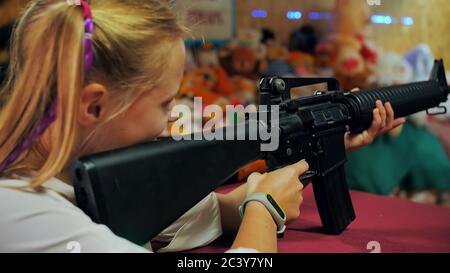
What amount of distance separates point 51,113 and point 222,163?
17cm

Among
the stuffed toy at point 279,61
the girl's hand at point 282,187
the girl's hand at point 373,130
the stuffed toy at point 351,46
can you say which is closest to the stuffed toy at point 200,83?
the stuffed toy at point 279,61

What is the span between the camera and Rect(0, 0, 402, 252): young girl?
1.33ft

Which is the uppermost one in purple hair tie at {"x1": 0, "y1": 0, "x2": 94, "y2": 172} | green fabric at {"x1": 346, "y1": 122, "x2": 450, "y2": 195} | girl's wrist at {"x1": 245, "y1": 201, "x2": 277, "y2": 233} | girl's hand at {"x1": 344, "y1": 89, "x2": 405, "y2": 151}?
purple hair tie at {"x1": 0, "y1": 0, "x2": 94, "y2": 172}

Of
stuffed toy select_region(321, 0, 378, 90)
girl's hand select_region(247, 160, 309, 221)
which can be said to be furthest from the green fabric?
girl's hand select_region(247, 160, 309, 221)

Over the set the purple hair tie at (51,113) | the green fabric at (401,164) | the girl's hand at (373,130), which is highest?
the purple hair tie at (51,113)

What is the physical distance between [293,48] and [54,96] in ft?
2.49

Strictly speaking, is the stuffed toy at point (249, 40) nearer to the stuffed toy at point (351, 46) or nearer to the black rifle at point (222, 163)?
the stuffed toy at point (351, 46)

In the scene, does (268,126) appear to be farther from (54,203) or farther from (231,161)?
(54,203)

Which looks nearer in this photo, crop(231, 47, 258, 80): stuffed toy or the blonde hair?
the blonde hair

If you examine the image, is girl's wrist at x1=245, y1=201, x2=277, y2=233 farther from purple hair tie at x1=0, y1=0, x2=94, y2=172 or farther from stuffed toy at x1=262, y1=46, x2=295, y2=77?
stuffed toy at x1=262, y1=46, x2=295, y2=77

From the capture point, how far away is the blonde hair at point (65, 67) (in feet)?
1.44

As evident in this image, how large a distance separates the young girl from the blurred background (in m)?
0.61

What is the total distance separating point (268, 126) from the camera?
61 cm

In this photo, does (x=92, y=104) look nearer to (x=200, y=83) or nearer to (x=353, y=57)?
(x=200, y=83)
